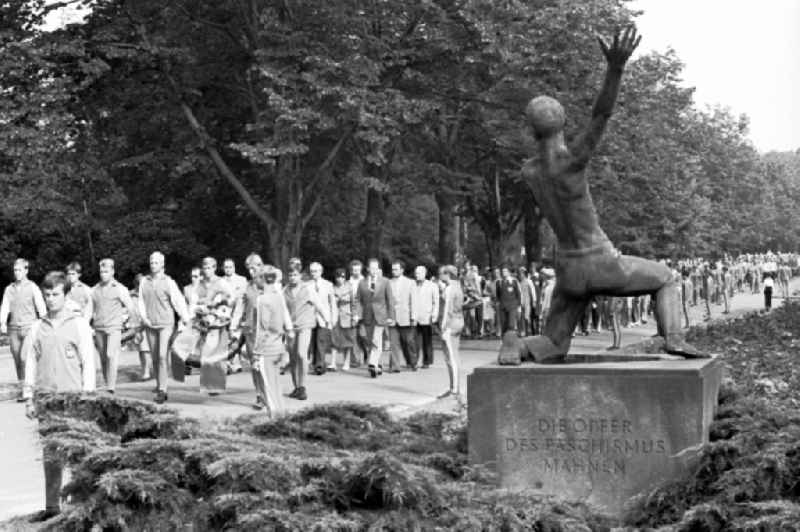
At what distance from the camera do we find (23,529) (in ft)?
29.8

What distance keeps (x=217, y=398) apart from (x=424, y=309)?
6.99m

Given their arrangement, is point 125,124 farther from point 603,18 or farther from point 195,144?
point 603,18

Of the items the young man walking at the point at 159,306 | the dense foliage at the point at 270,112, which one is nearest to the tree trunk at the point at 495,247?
the dense foliage at the point at 270,112

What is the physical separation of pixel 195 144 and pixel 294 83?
3784 millimetres

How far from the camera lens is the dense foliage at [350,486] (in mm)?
6594

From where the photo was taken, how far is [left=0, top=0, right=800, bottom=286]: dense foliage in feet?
90.3

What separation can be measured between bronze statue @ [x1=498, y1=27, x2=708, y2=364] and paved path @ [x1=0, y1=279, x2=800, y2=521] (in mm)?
2649

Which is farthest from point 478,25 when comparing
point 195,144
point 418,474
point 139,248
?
point 418,474

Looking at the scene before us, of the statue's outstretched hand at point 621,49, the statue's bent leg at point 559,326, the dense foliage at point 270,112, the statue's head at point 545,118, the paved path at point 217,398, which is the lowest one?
the paved path at point 217,398

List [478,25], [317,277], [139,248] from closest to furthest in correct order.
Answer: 1. [317,277]
2. [478,25]
3. [139,248]

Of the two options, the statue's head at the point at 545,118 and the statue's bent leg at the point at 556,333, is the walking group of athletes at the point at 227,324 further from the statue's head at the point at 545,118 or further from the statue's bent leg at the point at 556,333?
the statue's head at the point at 545,118

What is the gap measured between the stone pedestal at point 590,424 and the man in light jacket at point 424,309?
53.7 ft

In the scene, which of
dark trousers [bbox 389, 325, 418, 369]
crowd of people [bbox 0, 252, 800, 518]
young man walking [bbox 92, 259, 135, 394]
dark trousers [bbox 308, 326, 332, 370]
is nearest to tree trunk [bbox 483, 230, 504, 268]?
crowd of people [bbox 0, 252, 800, 518]

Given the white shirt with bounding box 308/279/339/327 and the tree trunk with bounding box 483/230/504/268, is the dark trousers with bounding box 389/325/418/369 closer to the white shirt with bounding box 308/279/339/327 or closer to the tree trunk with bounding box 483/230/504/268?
A: the white shirt with bounding box 308/279/339/327
